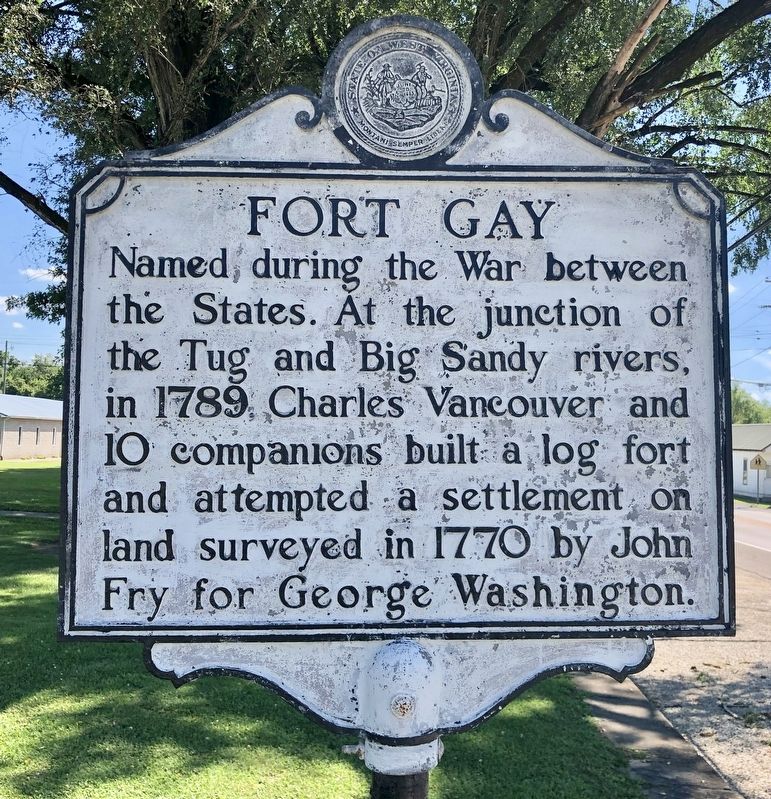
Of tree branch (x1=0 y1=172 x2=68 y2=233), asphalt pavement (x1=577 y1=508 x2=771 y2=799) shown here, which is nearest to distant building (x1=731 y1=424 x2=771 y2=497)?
asphalt pavement (x1=577 y1=508 x2=771 y2=799)

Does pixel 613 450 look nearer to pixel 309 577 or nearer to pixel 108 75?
pixel 309 577

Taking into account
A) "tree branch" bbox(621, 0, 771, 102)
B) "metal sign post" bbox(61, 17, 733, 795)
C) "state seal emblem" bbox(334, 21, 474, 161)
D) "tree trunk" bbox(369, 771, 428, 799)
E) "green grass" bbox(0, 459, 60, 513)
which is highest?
"tree branch" bbox(621, 0, 771, 102)

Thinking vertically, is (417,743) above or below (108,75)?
below

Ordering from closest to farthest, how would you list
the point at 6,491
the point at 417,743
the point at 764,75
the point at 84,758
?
the point at 417,743 → the point at 84,758 → the point at 764,75 → the point at 6,491

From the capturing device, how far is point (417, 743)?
7.18ft

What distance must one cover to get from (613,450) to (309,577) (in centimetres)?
104

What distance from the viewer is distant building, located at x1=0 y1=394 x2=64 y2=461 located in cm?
4428

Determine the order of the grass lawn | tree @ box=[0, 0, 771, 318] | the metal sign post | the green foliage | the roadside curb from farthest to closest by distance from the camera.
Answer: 1. the green foliage
2. tree @ box=[0, 0, 771, 318]
3. the roadside curb
4. the grass lawn
5. the metal sign post

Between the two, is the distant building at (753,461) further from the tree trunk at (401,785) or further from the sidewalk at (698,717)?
the tree trunk at (401,785)

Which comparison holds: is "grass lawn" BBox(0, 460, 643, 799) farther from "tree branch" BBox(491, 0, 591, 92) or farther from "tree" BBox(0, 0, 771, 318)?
"tree branch" BBox(491, 0, 591, 92)

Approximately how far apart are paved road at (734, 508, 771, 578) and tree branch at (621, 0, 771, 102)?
9.56 m

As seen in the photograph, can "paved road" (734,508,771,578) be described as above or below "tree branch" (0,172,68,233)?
below

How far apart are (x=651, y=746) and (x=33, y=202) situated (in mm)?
9053

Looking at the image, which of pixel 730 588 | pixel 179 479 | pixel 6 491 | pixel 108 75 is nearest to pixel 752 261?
pixel 108 75
